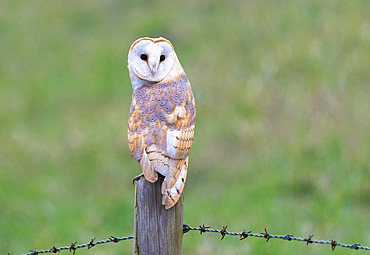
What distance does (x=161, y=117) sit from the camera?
3.22 metres

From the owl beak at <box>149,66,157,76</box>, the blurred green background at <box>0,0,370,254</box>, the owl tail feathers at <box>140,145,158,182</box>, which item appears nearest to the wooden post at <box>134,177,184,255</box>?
the owl tail feathers at <box>140,145,158,182</box>

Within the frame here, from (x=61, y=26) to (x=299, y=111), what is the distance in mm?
5802

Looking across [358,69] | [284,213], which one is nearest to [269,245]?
[284,213]

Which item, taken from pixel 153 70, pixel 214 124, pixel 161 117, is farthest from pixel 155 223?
pixel 214 124

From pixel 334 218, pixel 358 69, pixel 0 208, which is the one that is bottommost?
pixel 334 218

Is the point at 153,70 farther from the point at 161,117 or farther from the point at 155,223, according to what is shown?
the point at 155,223

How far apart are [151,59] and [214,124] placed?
5016 mm

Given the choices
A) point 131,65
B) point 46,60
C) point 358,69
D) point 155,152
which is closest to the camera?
point 155,152

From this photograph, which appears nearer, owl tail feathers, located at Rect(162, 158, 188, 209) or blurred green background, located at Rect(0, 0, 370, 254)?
owl tail feathers, located at Rect(162, 158, 188, 209)

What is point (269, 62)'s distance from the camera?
9.21 meters

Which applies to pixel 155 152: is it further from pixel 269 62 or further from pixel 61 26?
pixel 61 26

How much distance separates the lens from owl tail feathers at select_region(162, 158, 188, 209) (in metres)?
2.88

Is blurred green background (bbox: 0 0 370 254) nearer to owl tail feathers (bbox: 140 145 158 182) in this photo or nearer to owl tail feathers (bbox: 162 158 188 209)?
owl tail feathers (bbox: 162 158 188 209)

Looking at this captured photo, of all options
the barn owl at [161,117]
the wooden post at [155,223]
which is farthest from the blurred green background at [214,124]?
the wooden post at [155,223]
